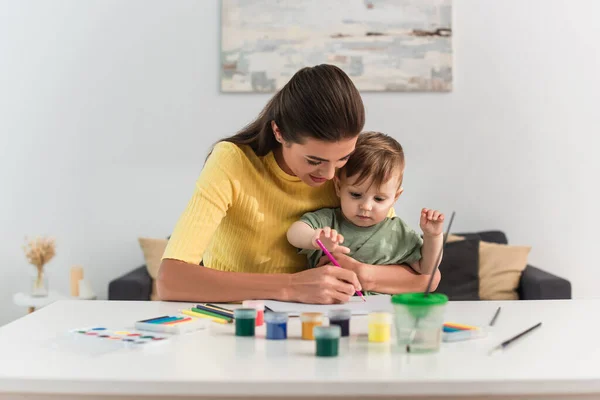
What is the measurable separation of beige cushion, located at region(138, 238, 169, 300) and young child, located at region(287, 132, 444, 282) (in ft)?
5.72

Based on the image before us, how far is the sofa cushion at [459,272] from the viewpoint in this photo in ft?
11.1

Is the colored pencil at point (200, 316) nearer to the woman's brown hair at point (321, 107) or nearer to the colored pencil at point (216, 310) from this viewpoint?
the colored pencil at point (216, 310)

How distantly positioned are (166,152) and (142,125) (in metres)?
0.18

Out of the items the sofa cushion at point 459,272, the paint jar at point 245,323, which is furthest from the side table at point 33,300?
the paint jar at point 245,323

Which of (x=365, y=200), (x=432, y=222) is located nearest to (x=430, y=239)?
(x=432, y=222)

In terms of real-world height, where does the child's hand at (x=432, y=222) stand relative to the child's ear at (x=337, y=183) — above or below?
below

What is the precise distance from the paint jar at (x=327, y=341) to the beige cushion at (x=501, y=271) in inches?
95.3

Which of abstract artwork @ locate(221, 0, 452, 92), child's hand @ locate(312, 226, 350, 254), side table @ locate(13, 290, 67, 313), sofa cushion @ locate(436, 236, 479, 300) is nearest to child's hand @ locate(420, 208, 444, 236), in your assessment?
child's hand @ locate(312, 226, 350, 254)

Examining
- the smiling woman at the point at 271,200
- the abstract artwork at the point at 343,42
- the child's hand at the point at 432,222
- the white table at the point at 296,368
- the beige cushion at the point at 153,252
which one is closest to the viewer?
the white table at the point at 296,368

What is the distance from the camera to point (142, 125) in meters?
3.82

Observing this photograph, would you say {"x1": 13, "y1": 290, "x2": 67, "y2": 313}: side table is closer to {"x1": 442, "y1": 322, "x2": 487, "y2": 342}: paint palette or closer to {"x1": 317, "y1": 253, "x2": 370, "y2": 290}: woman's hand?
{"x1": 317, "y1": 253, "x2": 370, "y2": 290}: woman's hand

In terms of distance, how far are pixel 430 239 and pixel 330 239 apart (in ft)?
1.06

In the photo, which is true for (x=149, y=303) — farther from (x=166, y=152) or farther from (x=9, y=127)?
(x=9, y=127)

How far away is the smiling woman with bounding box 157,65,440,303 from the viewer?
1.66 meters
